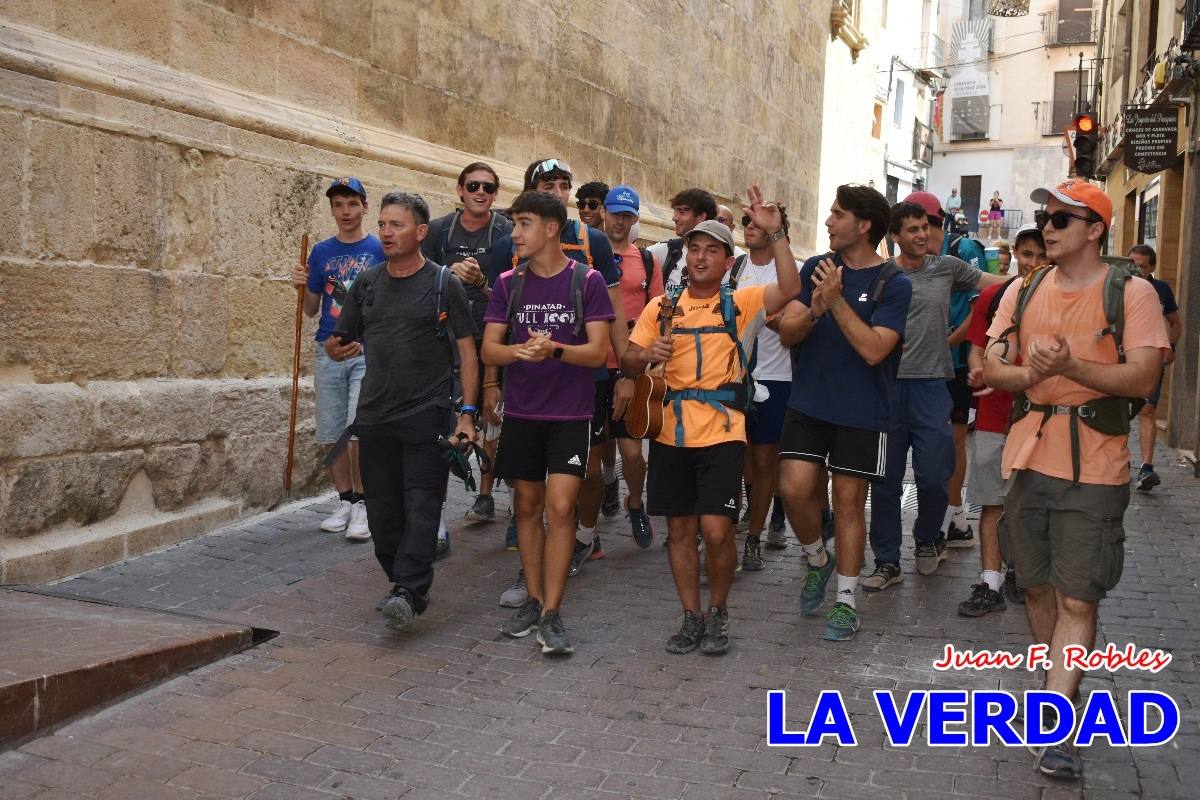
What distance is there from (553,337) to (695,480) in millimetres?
844

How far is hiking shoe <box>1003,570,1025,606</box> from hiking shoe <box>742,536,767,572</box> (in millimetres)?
1253

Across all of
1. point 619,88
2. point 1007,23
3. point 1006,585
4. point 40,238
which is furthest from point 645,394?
point 1007,23

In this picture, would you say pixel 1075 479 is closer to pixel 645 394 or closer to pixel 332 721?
pixel 645 394

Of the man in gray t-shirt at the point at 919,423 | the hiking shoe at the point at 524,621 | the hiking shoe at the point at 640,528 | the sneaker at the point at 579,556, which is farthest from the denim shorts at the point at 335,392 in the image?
the man in gray t-shirt at the point at 919,423

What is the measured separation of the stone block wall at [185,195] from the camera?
19.7 feet

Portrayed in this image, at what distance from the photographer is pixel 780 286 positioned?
564 centimetres

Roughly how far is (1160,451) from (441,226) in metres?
9.06

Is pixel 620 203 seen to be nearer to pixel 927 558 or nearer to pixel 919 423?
pixel 919 423

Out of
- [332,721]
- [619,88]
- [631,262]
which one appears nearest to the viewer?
[332,721]

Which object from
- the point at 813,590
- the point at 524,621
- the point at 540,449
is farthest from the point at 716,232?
the point at 524,621

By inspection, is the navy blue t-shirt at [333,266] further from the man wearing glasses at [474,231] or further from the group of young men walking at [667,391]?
the group of young men walking at [667,391]

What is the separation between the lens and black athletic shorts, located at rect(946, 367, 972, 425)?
7340 mm

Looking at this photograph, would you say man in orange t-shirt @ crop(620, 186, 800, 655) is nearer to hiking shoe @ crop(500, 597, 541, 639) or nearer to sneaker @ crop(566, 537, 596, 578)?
hiking shoe @ crop(500, 597, 541, 639)

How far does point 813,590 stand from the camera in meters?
6.02
